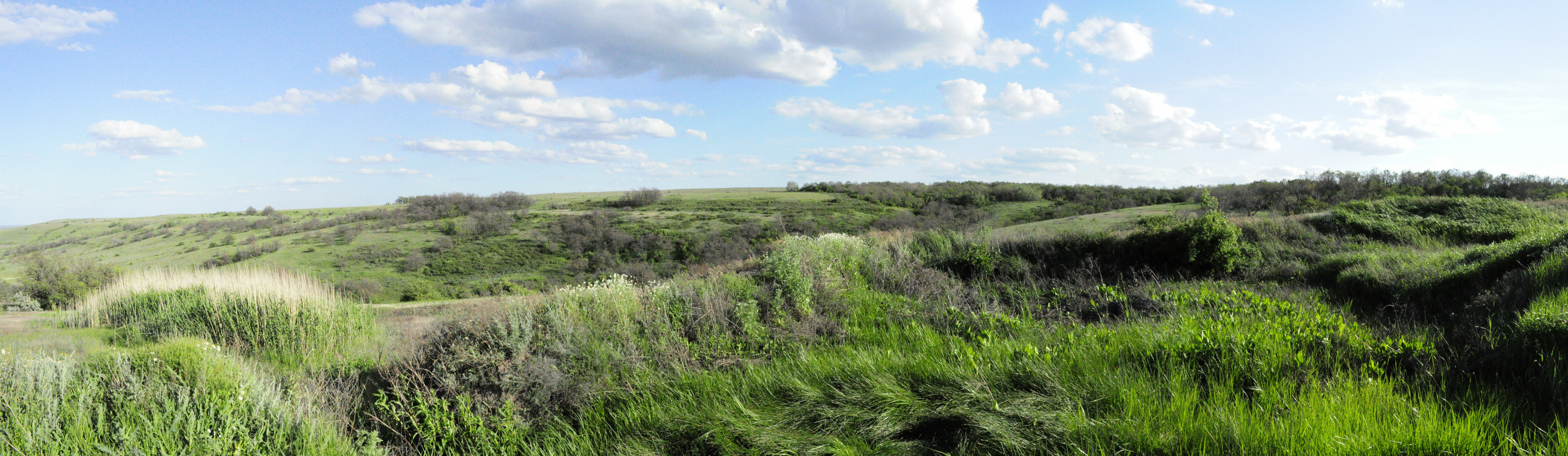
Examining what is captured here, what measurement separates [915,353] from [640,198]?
66497 mm

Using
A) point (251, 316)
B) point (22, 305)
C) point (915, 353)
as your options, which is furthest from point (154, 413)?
point (22, 305)

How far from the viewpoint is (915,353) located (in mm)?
5113

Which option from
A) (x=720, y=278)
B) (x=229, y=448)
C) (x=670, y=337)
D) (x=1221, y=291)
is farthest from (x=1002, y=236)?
(x=229, y=448)

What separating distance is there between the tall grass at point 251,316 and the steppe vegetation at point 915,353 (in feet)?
0.21

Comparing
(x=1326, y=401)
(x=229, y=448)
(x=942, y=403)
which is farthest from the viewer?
(x=229, y=448)

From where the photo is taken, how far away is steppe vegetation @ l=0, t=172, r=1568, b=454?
3359 millimetres

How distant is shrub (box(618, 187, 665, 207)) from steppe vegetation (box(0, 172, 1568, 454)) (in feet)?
177

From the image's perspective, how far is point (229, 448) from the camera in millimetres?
4297

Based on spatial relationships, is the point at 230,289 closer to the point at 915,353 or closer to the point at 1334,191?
the point at 915,353

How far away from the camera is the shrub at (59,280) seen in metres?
19.6

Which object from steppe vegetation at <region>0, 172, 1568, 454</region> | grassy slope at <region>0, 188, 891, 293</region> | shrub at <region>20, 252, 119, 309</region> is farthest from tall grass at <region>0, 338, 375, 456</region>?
grassy slope at <region>0, 188, 891, 293</region>

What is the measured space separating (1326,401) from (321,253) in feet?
174

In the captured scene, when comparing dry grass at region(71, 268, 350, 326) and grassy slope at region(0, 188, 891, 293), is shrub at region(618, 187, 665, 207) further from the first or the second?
dry grass at region(71, 268, 350, 326)

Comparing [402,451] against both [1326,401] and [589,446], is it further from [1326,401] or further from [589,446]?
[1326,401]
